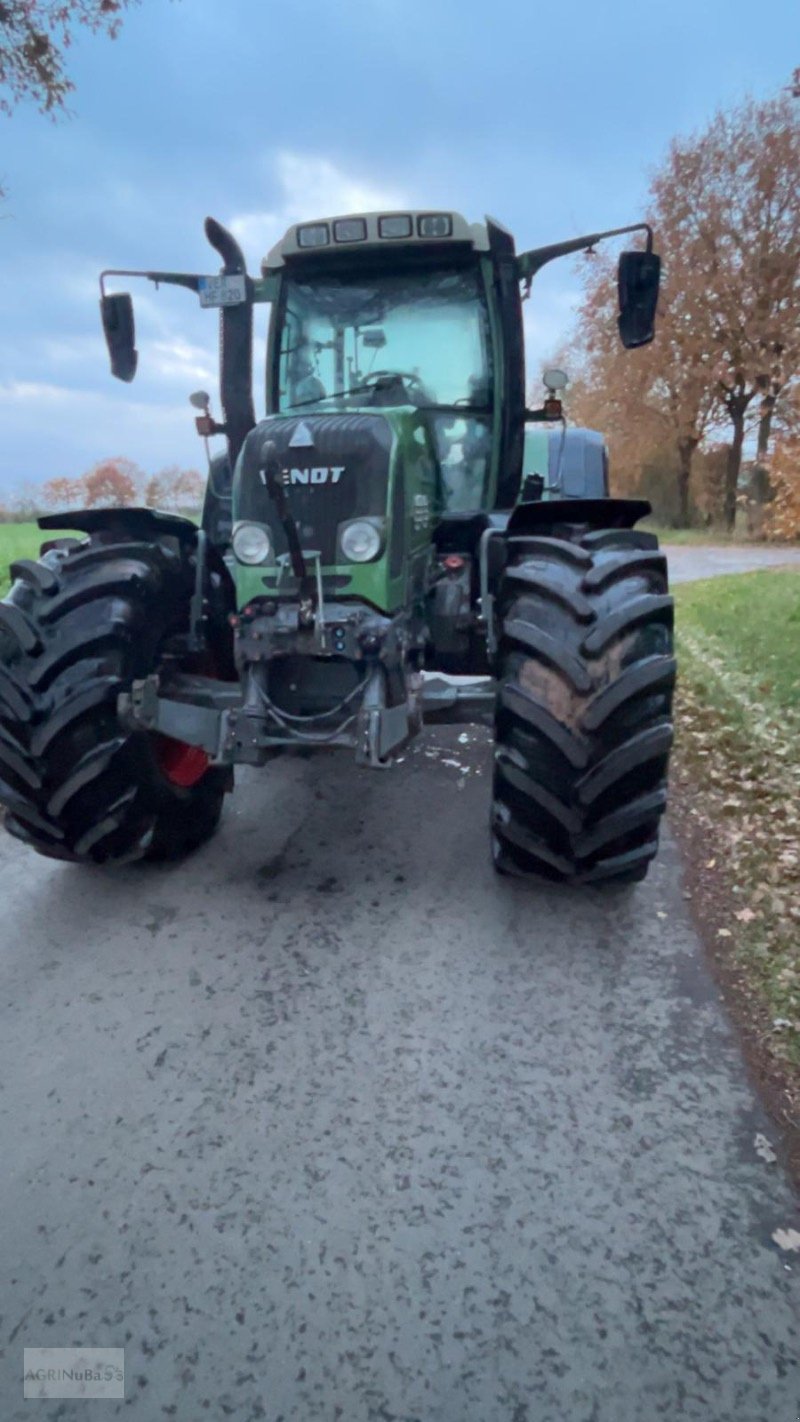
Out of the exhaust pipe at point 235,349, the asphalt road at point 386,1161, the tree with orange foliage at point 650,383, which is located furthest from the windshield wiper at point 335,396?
the tree with orange foliage at point 650,383

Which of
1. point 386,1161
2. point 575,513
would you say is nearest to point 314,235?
point 575,513

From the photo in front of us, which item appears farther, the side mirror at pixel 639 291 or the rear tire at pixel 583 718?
the side mirror at pixel 639 291

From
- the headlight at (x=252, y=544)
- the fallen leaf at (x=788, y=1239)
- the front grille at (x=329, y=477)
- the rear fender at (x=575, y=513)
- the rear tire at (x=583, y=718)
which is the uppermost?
the front grille at (x=329, y=477)

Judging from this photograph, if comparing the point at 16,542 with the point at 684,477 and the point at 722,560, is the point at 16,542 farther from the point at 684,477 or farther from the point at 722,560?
the point at 684,477

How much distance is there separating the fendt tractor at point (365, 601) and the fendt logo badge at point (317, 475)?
1 centimetres

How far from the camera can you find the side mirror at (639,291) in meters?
4.42

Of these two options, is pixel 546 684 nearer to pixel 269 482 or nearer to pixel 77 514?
pixel 269 482

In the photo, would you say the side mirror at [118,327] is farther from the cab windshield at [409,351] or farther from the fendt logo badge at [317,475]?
the fendt logo badge at [317,475]

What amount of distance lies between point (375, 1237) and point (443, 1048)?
723 mm

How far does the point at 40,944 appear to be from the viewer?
3447mm

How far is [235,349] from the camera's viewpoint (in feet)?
16.2

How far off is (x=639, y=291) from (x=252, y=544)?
220 cm

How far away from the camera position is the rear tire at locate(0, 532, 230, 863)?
3537mm

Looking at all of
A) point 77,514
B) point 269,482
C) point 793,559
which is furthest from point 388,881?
point 793,559
